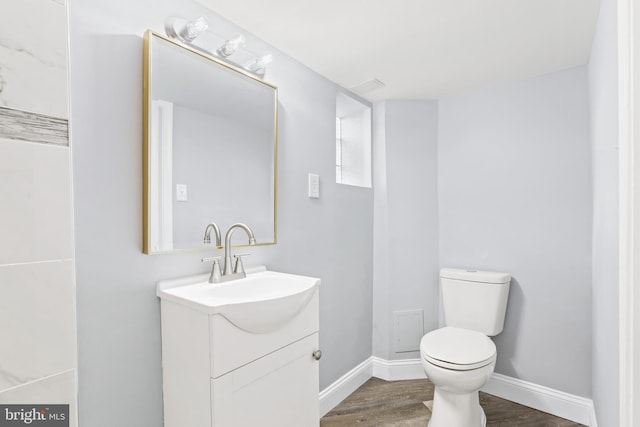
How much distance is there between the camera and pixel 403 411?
2078 mm

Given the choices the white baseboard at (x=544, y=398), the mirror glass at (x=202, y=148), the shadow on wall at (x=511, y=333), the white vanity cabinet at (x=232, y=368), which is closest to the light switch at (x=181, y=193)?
the mirror glass at (x=202, y=148)

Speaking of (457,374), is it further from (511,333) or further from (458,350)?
(511,333)

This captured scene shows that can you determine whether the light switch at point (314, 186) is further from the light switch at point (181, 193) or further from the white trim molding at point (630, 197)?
the white trim molding at point (630, 197)

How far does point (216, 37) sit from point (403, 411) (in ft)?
7.55

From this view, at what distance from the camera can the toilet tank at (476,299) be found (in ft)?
7.04

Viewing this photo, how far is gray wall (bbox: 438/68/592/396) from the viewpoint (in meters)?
2.03

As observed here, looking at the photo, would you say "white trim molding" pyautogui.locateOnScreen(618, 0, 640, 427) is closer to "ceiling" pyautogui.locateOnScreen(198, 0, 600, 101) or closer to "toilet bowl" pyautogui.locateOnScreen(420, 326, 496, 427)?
"ceiling" pyautogui.locateOnScreen(198, 0, 600, 101)

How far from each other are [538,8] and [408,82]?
33.6 inches

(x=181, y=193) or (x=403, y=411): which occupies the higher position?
(x=181, y=193)

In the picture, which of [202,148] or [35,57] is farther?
[202,148]

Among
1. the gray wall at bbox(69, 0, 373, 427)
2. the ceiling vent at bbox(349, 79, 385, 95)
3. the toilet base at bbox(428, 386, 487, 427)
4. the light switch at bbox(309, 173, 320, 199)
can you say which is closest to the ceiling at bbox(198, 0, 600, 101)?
the ceiling vent at bbox(349, 79, 385, 95)

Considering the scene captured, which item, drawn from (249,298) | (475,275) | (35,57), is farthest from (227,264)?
(475,275)

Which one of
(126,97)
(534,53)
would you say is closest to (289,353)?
(126,97)

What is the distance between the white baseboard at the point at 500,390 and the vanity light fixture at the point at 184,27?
2.00 metres
